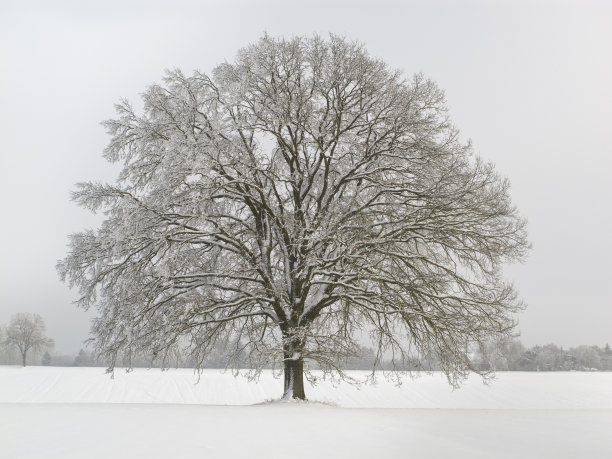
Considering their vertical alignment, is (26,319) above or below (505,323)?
above

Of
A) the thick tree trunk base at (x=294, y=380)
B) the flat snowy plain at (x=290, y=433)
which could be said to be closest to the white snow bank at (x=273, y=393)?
the thick tree trunk base at (x=294, y=380)

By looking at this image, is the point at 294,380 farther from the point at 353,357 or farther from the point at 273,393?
the point at 273,393

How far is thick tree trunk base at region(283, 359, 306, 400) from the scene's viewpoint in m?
12.4

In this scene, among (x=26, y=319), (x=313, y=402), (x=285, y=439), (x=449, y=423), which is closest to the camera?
(x=285, y=439)

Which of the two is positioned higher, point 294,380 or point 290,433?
point 294,380

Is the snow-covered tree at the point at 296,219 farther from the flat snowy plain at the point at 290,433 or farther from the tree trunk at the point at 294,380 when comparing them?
the flat snowy plain at the point at 290,433

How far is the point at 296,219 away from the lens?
1274 centimetres

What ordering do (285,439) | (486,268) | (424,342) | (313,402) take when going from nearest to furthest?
(285,439) → (313,402) → (424,342) → (486,268)

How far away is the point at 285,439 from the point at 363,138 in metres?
9.38

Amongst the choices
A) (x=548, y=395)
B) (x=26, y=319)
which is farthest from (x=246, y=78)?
(x=26, y=319)

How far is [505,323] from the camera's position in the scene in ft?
40.4

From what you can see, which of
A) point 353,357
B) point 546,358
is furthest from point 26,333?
point 546,358

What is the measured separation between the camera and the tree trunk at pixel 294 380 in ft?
40.6

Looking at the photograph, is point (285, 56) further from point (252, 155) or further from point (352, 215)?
point (352, 215)
